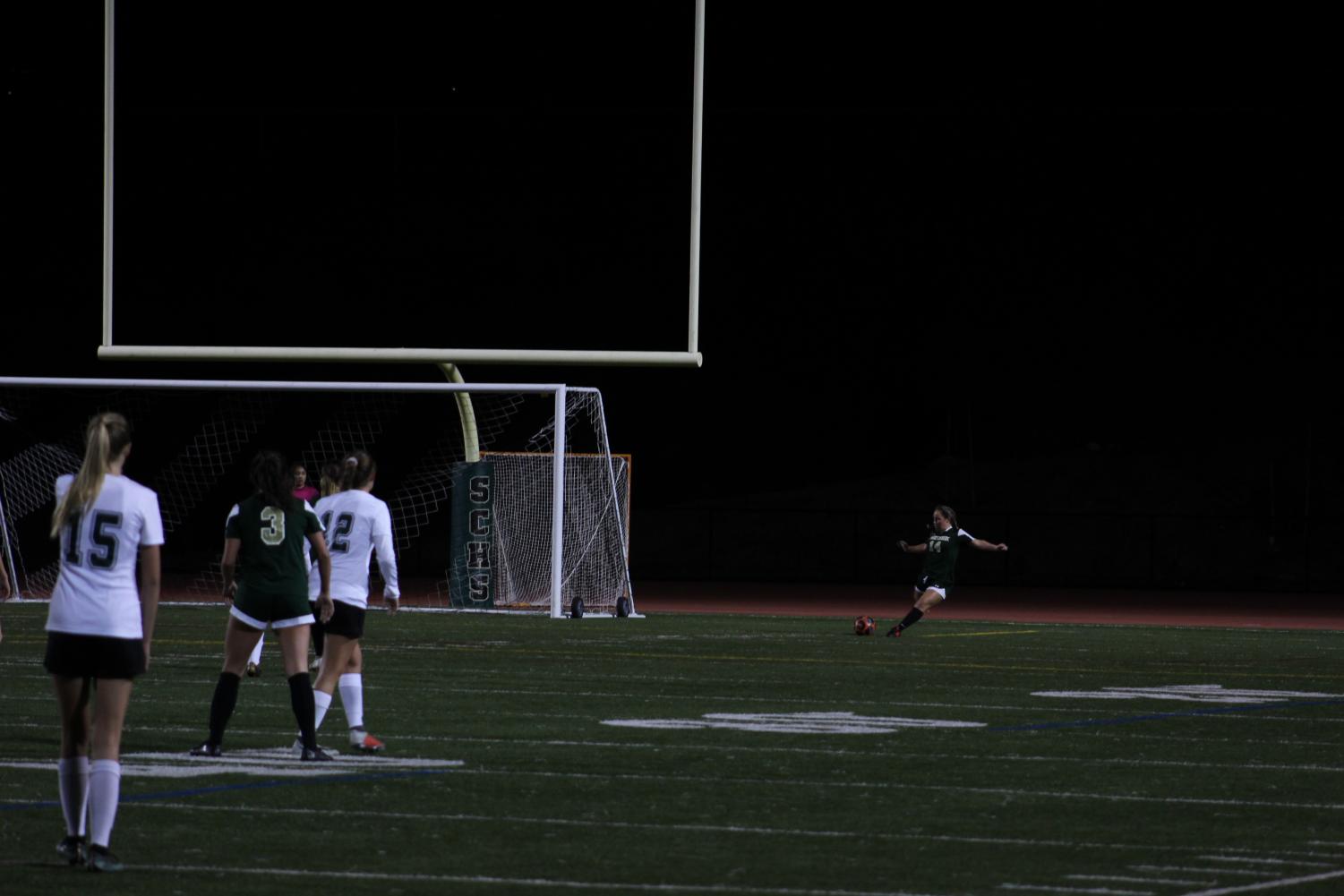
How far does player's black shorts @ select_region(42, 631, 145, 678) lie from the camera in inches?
300

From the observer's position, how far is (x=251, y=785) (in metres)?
10.1

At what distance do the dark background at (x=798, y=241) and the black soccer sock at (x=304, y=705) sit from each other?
41.1 ft

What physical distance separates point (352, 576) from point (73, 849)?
13.7 feet

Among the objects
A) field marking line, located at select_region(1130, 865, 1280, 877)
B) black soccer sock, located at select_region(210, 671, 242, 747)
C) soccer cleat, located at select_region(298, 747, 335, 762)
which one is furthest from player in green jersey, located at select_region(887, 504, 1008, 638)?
field marking line, located at select_region(1130, 865, 1280, 877)

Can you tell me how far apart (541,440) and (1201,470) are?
28288 mm

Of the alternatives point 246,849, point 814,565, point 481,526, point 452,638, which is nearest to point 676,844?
point 246,849

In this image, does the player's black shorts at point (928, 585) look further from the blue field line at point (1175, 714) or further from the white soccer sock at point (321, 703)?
the white soccer sock at point (321, 703)

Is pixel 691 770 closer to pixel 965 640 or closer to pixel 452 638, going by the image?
pixel 452 638

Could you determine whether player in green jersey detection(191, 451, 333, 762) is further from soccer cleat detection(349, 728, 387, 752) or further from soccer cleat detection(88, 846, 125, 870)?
soccer cleat detection(88, 846, 125, 870)

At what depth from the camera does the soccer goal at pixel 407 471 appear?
2867 cm

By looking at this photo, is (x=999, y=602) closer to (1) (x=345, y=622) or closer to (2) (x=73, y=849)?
(1) (x=345, y=622)

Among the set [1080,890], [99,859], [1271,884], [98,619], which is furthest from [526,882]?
[1271,884]

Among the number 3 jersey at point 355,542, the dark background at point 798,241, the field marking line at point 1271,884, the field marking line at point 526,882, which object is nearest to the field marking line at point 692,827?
the field marking line at point 1271,884

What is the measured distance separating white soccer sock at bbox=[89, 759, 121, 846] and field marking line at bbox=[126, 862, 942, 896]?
0.19 m
